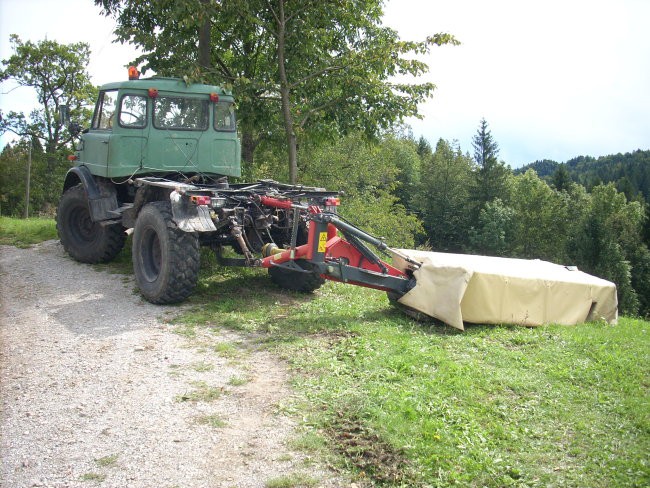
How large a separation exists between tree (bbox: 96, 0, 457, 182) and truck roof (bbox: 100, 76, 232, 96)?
3.00 meters

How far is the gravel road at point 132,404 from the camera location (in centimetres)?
375

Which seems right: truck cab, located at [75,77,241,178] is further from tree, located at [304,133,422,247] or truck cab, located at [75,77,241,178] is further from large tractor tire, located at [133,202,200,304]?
tree, located at [304,133,422,247]

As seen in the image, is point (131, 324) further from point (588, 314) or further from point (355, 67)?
point (355, 67)

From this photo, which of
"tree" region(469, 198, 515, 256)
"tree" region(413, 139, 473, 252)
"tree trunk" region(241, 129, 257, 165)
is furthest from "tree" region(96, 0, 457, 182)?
"tree" region(413, 139, 473, 252)

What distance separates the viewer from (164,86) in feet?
29.1

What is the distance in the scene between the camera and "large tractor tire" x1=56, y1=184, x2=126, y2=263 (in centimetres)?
959

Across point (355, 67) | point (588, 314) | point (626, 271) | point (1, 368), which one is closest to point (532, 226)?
point (626, 271)

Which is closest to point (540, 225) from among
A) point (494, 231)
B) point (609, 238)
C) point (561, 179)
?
point (494, 231)

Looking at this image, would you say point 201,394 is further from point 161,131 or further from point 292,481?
point 161,131

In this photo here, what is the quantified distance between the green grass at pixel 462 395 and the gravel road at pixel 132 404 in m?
0.36

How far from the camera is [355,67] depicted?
42.2 ft

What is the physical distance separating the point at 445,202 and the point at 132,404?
56.7 m

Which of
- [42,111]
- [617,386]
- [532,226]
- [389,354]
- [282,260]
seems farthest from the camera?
[532,226]

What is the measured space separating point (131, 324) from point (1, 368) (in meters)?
1.60
